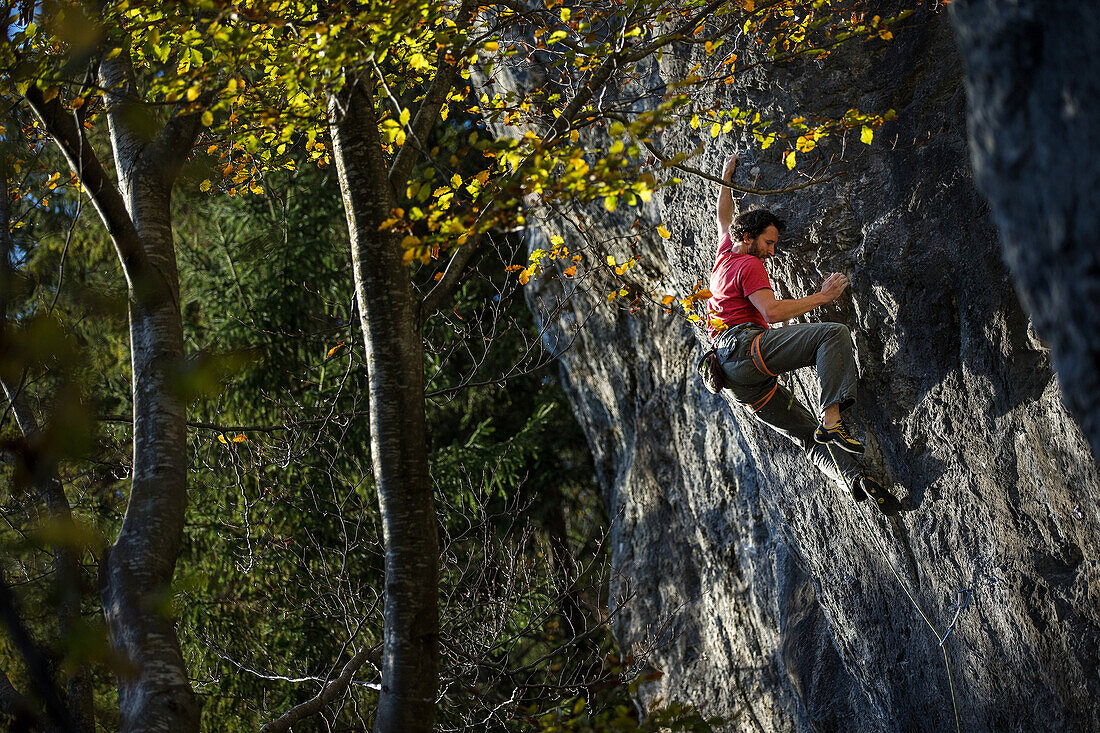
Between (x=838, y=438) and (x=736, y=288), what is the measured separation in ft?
3.51

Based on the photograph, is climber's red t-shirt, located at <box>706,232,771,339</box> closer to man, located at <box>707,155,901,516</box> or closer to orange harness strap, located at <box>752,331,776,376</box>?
man, located at <box>707,155,901,516</box>

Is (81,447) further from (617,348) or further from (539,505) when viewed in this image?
(539,505)

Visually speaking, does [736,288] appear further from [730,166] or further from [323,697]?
[323,697]

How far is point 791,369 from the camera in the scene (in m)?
5.28

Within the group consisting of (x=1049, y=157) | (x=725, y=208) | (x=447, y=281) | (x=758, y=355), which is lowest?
(x=1049, y=157)

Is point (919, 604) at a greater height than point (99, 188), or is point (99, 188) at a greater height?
point (99, 188)

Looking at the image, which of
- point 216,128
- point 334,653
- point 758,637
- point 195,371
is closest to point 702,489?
point 758,637

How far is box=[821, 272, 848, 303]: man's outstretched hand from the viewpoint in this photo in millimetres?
5250

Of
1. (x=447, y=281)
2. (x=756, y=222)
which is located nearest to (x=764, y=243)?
(x=756, y=222)

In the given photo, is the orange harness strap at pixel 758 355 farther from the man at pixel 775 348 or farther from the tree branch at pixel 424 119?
the tree branch at pixel 424 119

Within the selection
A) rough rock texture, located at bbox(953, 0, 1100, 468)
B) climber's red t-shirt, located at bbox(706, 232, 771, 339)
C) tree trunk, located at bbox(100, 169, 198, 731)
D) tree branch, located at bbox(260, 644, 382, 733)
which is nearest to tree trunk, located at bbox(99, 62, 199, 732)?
tree trunk, located at bbox(100, 169, 198, 731)

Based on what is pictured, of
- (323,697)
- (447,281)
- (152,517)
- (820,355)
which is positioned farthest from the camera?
(820,355)

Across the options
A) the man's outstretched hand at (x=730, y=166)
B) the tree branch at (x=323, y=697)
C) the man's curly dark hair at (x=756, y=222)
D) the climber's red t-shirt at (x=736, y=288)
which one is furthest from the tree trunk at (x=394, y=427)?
the man's outstretched hand at (x=730, y=166)

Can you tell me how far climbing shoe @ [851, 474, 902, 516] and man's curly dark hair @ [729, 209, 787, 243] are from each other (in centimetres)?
158
